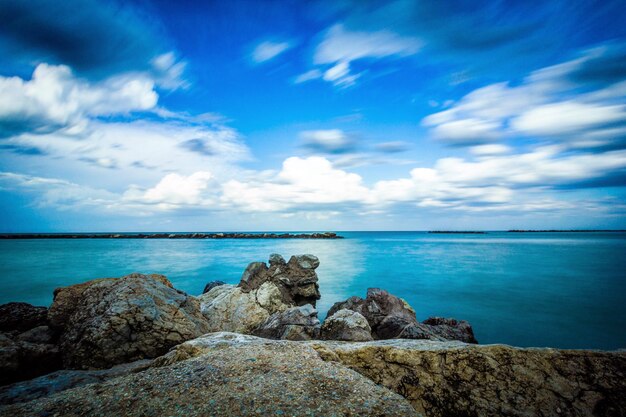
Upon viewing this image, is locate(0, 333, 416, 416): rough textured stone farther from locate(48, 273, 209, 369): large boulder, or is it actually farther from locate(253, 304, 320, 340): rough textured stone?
locate(253, 304, 320, 340): rough textured stone

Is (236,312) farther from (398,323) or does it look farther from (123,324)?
(398,323)

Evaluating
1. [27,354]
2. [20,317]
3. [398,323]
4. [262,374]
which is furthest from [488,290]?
[20,317]

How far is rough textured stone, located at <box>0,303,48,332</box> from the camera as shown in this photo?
8.41 metres

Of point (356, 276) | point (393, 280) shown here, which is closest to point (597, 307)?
point (393, 280)

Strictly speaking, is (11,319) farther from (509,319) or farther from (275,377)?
(509,319)

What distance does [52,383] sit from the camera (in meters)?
5.11

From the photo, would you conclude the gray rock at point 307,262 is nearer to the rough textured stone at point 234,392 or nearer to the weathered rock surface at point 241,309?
the weathered rock surface at point 241,309

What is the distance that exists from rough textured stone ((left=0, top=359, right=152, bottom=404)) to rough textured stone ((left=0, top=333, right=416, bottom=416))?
548 millimetres

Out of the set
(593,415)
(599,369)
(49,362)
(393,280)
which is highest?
Result: (599,369)

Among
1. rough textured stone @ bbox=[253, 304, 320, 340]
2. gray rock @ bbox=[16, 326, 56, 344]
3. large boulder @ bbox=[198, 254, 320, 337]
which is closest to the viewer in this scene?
gray rock @ bbox=[16, 326, 56, 344]

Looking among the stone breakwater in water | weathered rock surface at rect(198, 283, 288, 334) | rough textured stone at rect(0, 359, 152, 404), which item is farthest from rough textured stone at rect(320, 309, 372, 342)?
rough textured stone at rect(0, 359, 152, 404)

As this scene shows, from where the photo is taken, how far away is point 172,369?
187 inches

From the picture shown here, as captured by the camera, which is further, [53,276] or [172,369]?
[53,276]

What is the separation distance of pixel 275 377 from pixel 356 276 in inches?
1042
